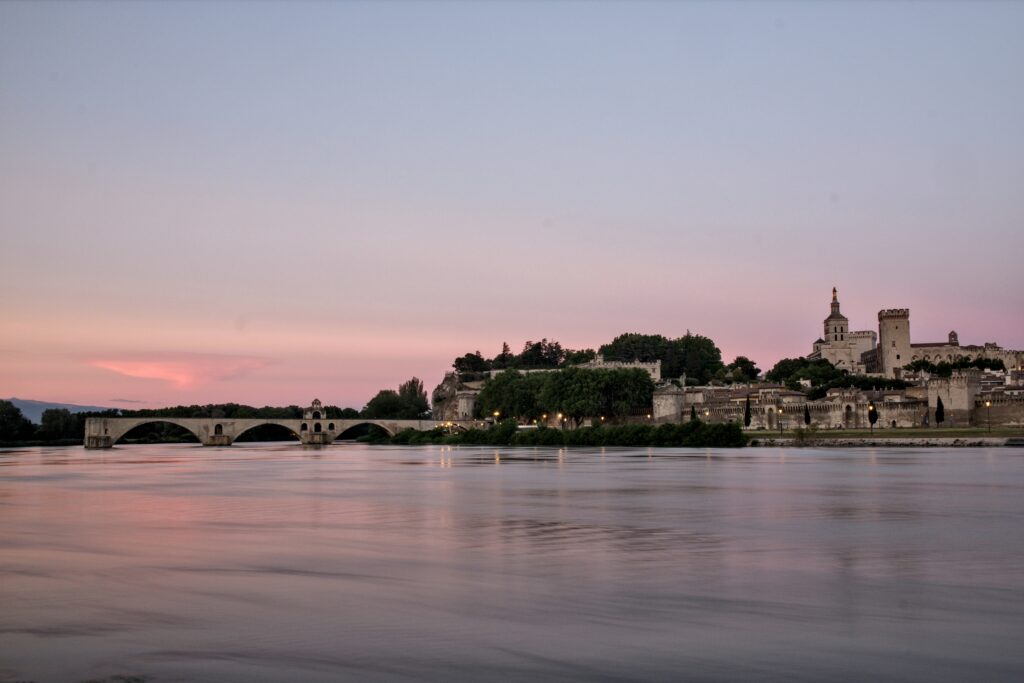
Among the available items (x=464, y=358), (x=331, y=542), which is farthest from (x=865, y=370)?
(x=331, y=542)

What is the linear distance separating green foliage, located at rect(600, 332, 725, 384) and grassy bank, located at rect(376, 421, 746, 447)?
61705 mm

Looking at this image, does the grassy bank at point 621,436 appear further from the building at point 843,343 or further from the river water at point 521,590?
the building at point 843,343

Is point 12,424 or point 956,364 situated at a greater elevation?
point 956,364

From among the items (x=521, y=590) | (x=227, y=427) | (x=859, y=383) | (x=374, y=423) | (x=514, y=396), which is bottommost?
(x=521, y=590)

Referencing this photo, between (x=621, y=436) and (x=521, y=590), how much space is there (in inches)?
2362

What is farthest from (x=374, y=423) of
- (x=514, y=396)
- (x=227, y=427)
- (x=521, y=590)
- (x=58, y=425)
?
(x=521, y=590)

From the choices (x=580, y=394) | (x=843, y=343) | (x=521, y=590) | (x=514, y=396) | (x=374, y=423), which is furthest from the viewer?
(x=843, y=343)

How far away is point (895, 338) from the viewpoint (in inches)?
4811

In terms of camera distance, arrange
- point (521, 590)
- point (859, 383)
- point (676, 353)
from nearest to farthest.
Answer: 1. point (521, 590)
2. point (859, 383)
3. point (676, 353)

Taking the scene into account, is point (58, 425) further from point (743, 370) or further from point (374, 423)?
point (743, 370)

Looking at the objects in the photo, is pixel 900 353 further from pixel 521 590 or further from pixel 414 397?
pixel 521 590

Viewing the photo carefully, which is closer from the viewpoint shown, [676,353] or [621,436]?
[621,436]

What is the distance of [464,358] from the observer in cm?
16838

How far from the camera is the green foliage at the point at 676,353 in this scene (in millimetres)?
145750
